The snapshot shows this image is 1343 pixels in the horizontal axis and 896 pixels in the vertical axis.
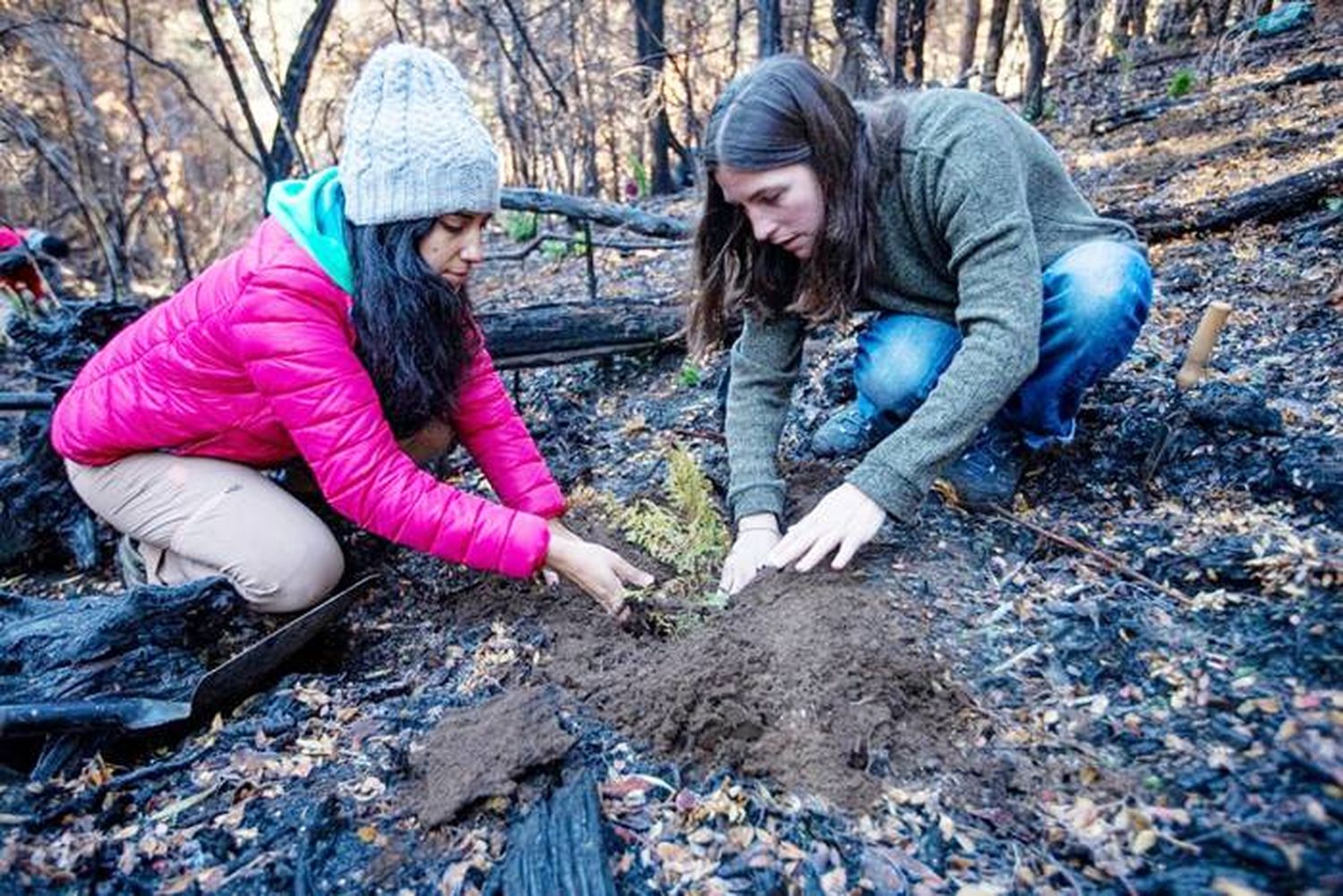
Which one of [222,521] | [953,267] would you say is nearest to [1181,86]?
[953,267]

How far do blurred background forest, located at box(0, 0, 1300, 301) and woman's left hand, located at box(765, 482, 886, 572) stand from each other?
5.14m

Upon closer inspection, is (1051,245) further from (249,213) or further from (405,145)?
(249,213)

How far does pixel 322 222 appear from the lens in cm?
233

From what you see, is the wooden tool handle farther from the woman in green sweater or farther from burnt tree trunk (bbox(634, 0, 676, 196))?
burnt tree trunk (bbox(634, 0, 676, 196))

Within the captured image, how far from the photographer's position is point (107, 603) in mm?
2258

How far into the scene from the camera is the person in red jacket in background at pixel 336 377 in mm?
2186

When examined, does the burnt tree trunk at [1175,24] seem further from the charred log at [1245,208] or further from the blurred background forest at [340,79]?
the charred log at [1245,208]

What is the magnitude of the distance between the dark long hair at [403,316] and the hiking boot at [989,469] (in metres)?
1.57

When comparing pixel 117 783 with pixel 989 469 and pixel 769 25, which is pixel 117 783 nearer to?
pixel 989 469

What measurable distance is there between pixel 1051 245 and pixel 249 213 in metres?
12.1

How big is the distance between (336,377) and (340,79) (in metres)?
9.84

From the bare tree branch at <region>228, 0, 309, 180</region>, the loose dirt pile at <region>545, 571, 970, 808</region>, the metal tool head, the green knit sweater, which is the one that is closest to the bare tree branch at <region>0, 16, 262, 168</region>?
the bare tree branch at <region>228, 0, 309, 180</region>

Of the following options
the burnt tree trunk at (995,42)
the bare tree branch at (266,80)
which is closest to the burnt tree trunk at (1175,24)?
the burnt tree trunk at (995,42)

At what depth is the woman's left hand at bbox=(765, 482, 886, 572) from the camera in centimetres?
202
